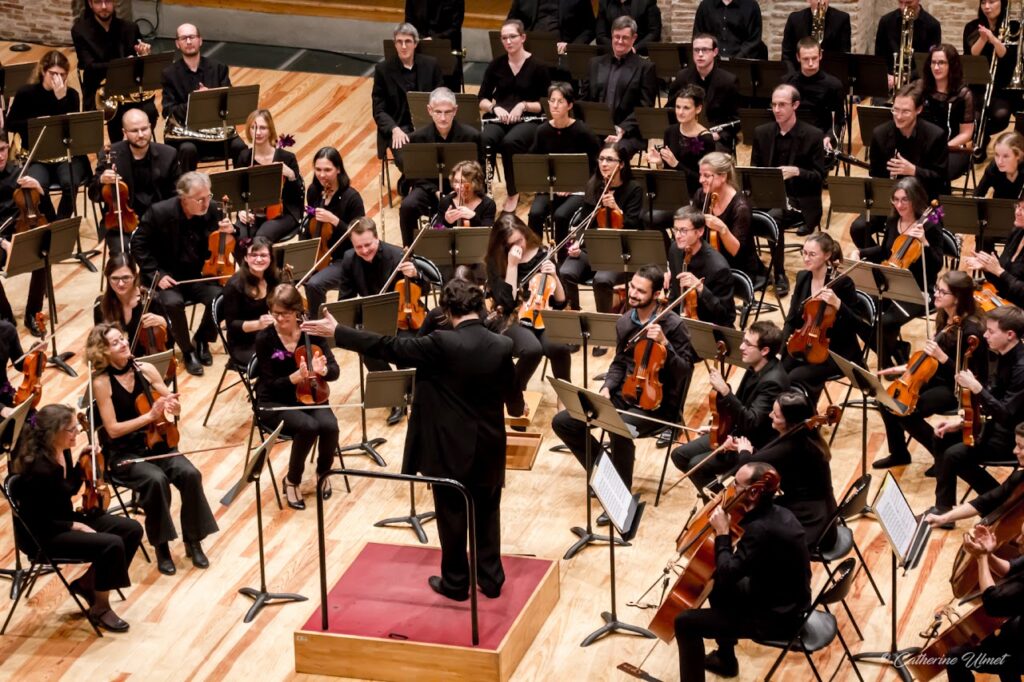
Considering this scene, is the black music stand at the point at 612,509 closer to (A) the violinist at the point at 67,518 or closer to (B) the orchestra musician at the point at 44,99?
(A) the violinist at the point at 67,518

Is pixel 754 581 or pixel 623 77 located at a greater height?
pixel 623 77

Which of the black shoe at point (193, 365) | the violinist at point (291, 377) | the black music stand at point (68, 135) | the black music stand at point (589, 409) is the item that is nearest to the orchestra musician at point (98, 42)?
the black music stand at point (68, 135)

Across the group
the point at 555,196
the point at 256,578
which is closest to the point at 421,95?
the point at 555,196

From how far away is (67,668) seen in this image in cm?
621

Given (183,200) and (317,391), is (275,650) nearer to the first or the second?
(317,391)

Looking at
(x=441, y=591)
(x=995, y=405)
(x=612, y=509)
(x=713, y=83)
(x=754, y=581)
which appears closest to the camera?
(x=754, y=581)

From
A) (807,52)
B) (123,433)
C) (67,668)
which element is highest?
(807,52)

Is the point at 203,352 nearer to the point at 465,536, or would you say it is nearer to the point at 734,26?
the point at 465,536

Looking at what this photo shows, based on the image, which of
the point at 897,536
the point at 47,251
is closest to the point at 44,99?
the point at 47,251

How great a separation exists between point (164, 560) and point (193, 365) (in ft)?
6.27

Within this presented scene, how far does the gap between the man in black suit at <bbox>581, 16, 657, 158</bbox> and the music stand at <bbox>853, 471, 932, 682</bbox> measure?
463cm

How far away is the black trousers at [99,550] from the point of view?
20.6ft

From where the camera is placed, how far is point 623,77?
10.3 metres

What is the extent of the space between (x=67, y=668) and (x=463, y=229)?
311 cm
